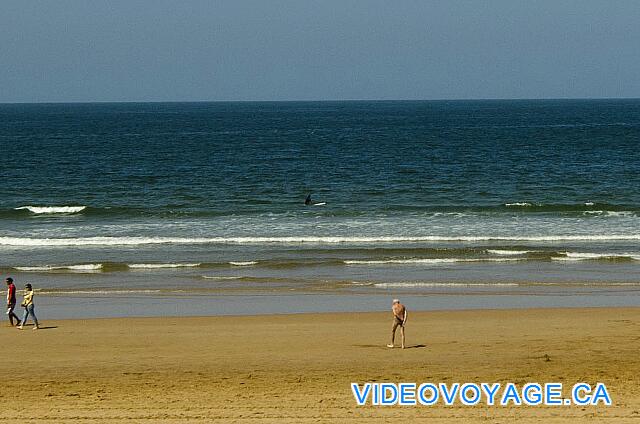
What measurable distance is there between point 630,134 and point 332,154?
144 ft

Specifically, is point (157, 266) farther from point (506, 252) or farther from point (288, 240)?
point (506, 252)

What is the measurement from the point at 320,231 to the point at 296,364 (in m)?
20.3

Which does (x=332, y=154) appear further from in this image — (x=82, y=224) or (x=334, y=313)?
(x=334, y=313)

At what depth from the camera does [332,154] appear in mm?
79375

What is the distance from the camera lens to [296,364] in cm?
1808

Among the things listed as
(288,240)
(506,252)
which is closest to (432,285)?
(506,252)

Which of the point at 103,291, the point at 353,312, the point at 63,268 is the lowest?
the point at 353,312

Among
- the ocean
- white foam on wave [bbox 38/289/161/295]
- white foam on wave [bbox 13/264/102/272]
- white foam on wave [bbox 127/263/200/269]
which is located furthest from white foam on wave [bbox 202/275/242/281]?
white foam on wave [bbox 13/264/102/272]

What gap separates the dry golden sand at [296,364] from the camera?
14781mm

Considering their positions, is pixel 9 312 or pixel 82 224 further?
pixel 82 224

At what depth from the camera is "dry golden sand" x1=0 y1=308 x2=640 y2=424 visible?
48.5 feet

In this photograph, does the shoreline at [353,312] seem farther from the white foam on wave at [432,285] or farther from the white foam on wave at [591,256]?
the white foam on wave at [591,256]

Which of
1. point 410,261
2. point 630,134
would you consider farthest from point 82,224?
point 630,134

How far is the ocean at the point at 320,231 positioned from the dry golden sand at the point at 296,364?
2.53 metres
